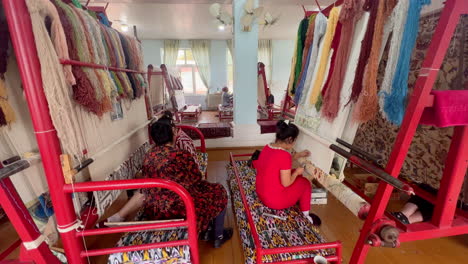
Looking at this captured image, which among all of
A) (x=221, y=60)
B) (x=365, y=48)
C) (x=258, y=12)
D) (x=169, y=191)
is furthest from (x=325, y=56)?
→ (x=221, y=60)

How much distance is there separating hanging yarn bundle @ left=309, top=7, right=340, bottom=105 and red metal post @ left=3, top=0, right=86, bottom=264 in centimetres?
158

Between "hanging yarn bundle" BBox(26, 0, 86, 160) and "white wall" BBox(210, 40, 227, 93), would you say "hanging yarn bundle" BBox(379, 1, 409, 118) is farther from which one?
"white wall" BBox(210, 40, 227, 93)

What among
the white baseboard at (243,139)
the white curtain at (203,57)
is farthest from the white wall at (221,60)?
the white baseboard at (243,139)

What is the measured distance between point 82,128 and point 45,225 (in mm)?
561

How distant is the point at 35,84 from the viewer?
0.91m

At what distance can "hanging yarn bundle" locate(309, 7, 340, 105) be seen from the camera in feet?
4.83

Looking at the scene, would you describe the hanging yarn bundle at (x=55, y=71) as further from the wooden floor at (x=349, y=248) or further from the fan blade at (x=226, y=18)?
the fan blade at (x=226, y=18)

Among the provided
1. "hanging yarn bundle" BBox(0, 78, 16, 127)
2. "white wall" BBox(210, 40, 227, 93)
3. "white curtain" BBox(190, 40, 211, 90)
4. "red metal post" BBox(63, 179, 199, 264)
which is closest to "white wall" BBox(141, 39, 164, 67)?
"white curtain" BBox(190, 40, 211, 90)

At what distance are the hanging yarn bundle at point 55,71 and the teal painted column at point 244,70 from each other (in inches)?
102

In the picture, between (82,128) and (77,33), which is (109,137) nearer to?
(82,128)

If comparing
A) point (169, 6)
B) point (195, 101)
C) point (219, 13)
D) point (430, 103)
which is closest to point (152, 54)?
point (195, 101)

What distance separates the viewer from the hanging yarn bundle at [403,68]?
0.94 m

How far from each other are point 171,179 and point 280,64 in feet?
29.2

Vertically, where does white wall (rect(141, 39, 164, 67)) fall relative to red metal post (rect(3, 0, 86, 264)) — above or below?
above
